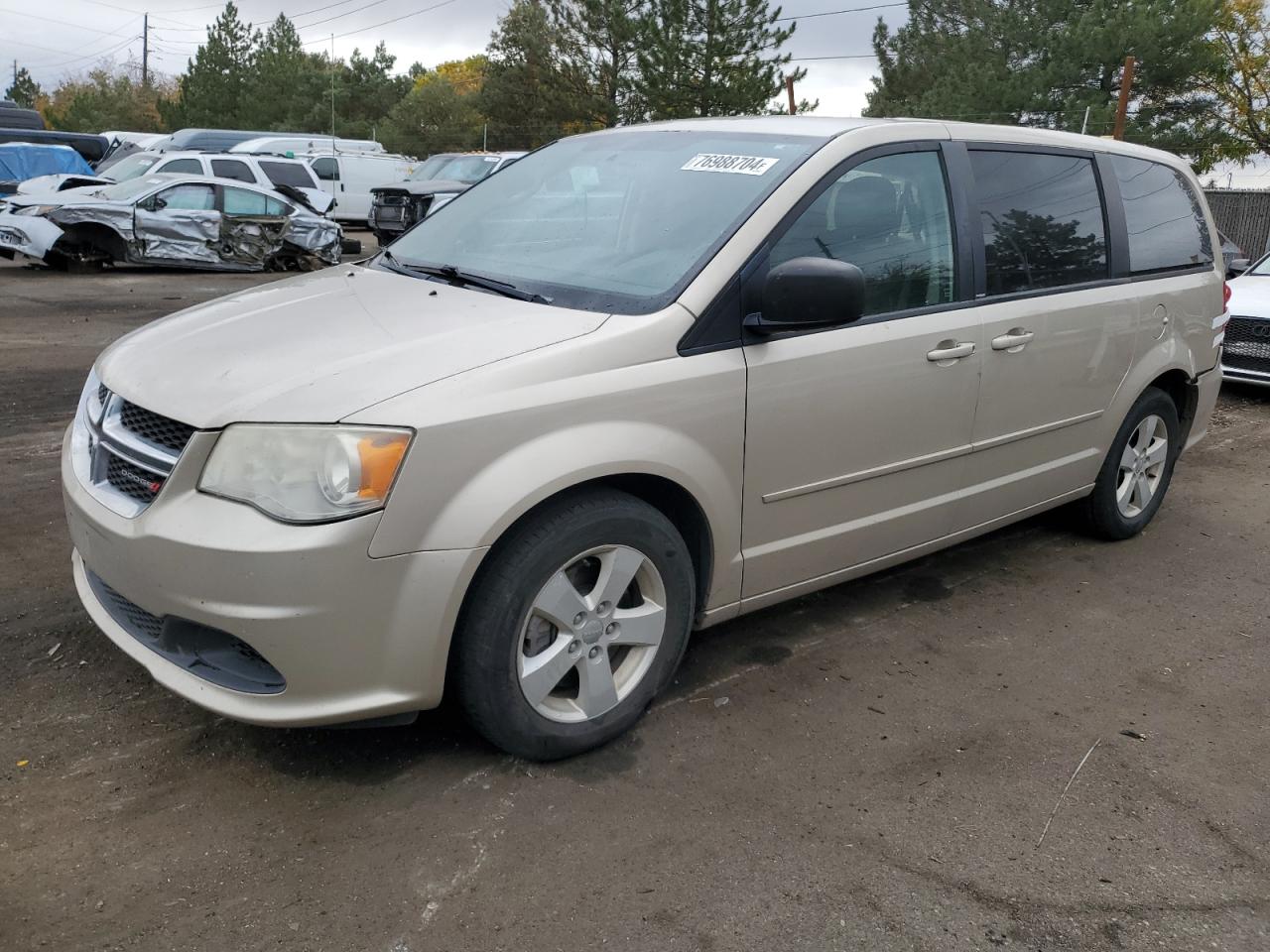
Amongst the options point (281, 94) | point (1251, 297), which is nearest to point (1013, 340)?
point (1251, 297)

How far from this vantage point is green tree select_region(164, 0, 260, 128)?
5806cm

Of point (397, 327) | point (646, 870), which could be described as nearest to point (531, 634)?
point (646, 870)

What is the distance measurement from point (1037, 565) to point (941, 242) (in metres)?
1.77

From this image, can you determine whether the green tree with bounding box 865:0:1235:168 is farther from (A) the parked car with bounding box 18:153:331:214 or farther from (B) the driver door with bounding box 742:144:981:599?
(B) the driver door with bounding box 742:144:981:599

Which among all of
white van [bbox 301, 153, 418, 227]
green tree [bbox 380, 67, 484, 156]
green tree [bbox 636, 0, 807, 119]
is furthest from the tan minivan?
green tree [bbox 380, 67, 484, 156]

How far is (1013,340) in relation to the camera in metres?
4.09

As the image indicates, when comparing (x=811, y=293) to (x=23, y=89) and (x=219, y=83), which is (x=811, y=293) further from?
(x=23, y=89)

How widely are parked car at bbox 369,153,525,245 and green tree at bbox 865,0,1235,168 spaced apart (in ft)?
47.6

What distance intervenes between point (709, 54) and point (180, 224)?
24.5 meters

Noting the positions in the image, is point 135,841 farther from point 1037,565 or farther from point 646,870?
point 1037,565

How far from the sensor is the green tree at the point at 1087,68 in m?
26.7

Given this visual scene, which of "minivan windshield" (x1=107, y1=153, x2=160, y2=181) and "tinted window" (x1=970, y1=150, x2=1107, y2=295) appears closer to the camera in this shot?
"tinted window" (x1=970, y1=150, x2=1107, y2=295)

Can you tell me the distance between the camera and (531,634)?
9.91 feet

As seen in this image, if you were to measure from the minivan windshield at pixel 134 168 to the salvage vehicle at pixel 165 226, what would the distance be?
6.69 feet
